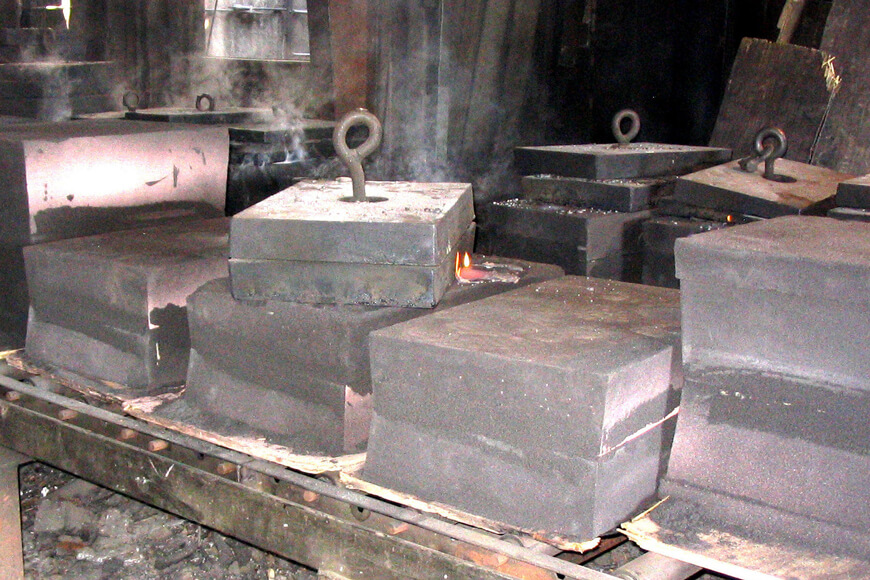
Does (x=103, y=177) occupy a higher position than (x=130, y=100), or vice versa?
(x=130, y=100)

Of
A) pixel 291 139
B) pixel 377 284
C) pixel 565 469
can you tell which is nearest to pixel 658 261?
pixel 377 284

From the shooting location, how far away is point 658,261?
2871mm

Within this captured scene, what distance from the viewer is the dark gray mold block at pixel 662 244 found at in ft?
9.17

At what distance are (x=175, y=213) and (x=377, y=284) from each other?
43.8 inches

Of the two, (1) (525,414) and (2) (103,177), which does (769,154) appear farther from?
(2) (103,177)

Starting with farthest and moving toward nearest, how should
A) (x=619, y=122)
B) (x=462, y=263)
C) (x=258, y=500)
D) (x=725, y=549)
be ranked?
(x=619, y=122) < (x=462, y=263) < (x=258, y=500) < (x=725, y=549)

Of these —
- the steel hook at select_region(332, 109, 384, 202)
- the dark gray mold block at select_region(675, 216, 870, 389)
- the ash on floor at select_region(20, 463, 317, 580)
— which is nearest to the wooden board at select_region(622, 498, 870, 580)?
the dark gray mold block at select_region(675, 216, 870, 389)

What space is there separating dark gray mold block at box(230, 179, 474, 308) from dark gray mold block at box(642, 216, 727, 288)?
110 centimetres

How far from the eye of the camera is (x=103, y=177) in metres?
2.53

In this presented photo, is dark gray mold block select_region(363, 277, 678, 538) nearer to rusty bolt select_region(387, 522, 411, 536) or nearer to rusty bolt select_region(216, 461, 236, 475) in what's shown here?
rusty bolt select_region(387, 522, 411, 536)

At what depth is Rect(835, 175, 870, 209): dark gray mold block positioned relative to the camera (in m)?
2.30

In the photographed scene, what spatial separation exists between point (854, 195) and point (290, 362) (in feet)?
4.61

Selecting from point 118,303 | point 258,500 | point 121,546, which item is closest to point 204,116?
point 121,546

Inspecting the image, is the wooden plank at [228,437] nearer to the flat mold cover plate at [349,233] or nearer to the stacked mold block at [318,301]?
the stacked mold block at [318,301]
